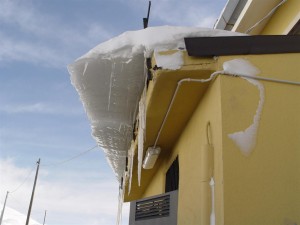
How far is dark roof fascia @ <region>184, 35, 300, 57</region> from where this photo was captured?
2.50 meters

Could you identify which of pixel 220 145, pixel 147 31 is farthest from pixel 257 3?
pixel 220 145

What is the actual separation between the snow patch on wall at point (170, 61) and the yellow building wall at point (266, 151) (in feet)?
1.00

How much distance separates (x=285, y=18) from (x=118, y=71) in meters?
2.38

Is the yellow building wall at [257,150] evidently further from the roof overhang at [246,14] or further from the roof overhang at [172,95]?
the roof overhang at [246,14]

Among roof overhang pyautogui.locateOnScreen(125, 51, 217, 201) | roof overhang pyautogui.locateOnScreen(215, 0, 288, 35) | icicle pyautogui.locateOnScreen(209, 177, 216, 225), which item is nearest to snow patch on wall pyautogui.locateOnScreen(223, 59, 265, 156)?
roof overhang pyautogui.locateOnScreen(125, 51, 217, 201)

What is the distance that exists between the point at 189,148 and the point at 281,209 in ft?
4.34

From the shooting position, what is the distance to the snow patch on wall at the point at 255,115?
87.7 inches

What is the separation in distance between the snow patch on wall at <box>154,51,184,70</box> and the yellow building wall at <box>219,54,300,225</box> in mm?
306

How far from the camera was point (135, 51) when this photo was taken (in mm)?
2764

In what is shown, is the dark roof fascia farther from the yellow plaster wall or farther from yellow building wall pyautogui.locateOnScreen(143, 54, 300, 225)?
the yellow plaster wall

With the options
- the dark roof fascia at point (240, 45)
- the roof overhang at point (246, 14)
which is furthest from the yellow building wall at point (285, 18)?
the dark roof fascia at point (240, 45)

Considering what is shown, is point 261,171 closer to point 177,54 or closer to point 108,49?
point 177,54

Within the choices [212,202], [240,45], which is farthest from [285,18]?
[212,202]

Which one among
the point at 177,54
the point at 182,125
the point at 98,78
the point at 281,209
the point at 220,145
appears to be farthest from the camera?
the point at 182,125
